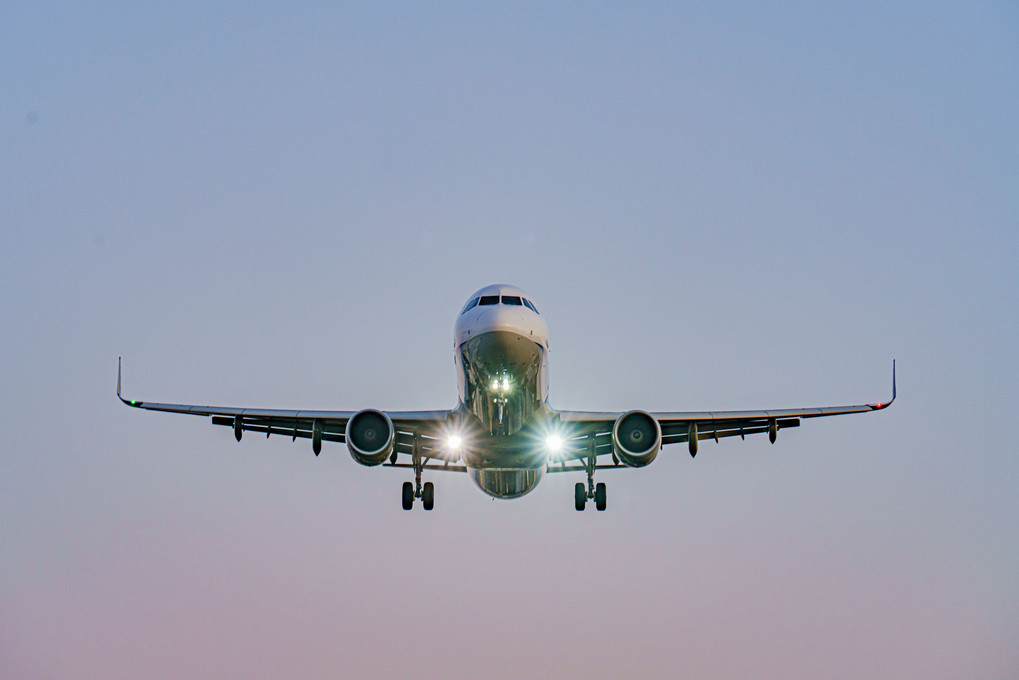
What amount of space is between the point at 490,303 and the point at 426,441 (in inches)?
297

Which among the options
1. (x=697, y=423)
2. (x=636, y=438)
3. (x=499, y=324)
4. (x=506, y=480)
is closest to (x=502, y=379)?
(x=499, y=324)

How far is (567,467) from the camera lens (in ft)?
136

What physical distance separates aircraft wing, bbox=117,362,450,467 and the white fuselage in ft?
5.14

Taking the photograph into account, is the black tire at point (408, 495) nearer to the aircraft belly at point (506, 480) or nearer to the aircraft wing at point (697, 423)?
the aircraft belly at point (506, 480)

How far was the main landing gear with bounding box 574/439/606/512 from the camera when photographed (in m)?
40.0

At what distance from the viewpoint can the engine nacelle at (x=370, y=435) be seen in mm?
34750

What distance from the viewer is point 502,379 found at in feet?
108

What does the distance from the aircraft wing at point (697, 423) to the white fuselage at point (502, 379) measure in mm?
1823

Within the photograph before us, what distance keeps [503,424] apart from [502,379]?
2.12 meters

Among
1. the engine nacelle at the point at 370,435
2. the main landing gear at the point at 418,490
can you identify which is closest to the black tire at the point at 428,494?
the main landing gear at the point at 418,490

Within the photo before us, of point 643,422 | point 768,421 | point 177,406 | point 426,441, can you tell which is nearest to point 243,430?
point 177,406

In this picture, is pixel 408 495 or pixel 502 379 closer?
pixel 502 379

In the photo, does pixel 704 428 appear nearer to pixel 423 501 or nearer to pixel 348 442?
pixel 423 501

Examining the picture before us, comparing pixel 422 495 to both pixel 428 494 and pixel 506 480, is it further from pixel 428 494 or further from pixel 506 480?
pixel 506 480
